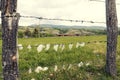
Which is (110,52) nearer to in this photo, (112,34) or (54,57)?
(112,34)

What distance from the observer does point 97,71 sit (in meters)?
14.5

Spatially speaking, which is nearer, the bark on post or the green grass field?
the green grass field

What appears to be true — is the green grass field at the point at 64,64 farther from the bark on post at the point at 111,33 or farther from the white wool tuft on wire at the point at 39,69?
the bark on post at the point at 111,33

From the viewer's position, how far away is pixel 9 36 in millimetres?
8859

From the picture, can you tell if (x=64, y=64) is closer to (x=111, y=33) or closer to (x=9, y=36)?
(x=111, y=33)

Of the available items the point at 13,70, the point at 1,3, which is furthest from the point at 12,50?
the point at 1,3

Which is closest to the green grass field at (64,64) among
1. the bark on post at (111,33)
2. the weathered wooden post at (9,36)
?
the bark on post at (111,33)

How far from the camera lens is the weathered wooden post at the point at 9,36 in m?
8.83

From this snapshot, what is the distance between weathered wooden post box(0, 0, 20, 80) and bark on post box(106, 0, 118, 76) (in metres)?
5.39

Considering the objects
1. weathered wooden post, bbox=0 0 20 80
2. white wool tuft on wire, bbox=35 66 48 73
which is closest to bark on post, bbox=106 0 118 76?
white wool tuft on wire, bbox=35 66 48 73

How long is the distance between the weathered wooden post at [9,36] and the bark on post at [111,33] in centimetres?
539

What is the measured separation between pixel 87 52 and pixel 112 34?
3815mm

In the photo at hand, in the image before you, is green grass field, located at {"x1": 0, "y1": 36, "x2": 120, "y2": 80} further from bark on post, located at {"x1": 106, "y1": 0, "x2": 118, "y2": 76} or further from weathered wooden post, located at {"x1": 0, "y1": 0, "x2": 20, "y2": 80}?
weathered wooden post, located at {"x1": 0, "y1": 0, "x2": 20, "y2": 80}

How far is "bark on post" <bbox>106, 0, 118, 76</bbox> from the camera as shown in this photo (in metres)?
13.6
